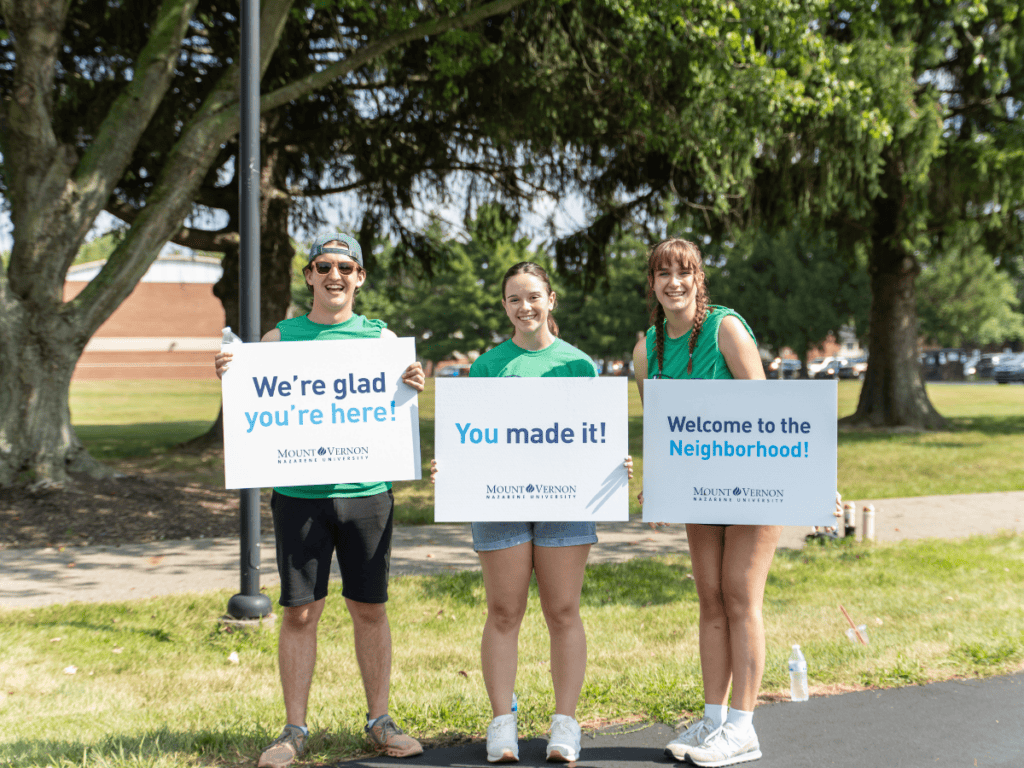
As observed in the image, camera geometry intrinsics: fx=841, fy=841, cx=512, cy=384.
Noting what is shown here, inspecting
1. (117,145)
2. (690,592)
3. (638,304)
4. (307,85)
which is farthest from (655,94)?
(638,304)

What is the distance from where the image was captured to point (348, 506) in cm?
334

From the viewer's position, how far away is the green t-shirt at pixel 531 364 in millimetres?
3383

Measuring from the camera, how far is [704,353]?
3375mm

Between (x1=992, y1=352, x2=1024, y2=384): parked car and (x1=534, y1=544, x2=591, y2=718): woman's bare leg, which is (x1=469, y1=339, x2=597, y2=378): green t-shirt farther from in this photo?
(x1=992, y1=352, x2=1024, y2=384): parked car

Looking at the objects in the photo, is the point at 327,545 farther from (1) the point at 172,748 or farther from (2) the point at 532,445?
(1) the point at 172,748

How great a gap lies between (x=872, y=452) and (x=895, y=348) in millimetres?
5054

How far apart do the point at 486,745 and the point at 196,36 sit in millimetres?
12563

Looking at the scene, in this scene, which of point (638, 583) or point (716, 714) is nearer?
point (716, 714)

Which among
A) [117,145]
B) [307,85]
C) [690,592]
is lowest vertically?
[690,592]

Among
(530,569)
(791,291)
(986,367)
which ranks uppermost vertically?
(791,291)

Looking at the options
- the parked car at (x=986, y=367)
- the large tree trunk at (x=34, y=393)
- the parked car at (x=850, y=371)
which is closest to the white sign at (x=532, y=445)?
the large tree trunk at (x=34, y=393)

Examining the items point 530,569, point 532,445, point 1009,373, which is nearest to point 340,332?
point 532,445

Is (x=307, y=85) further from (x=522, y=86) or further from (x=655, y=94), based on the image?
(x=655, y=94)

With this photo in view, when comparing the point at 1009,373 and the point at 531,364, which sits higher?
the point at 531,364
